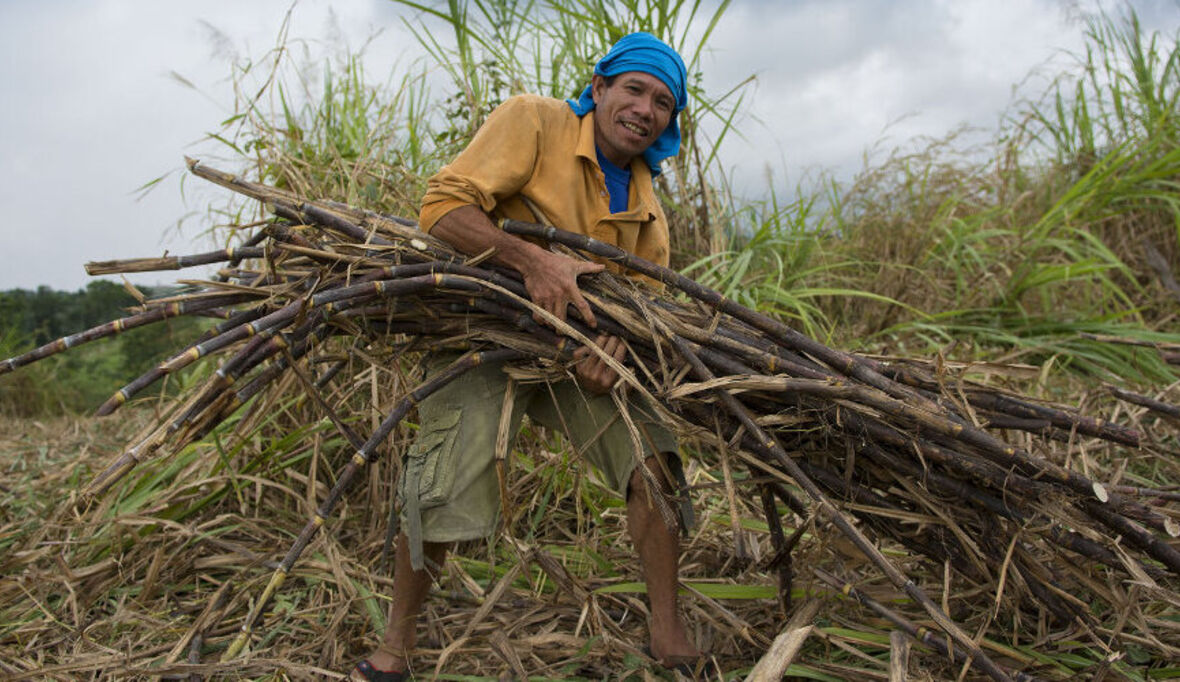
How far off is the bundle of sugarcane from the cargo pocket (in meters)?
0.13

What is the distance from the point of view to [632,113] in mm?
2086

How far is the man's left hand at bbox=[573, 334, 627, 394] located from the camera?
1836 millimetres

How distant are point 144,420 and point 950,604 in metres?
4.06

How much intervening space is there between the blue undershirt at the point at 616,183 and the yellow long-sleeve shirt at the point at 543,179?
0.07ft

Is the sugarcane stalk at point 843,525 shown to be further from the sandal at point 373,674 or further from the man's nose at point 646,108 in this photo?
the sandal at point 373,674

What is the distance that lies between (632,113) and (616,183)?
210 mm

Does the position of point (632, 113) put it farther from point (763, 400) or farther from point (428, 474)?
point (428, 474)

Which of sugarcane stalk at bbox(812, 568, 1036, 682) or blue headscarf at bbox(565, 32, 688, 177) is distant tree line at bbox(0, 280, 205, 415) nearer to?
blue headscarf at bbox(565, 32, 688, 177)

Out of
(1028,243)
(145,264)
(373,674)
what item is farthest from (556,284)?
(1028,243)

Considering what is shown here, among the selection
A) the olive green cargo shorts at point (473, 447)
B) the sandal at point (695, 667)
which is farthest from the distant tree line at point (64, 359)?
the sandal at point (695, 667)

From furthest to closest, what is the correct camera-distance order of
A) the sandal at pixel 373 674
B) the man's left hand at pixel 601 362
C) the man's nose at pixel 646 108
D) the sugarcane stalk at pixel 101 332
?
1. the man's nose at pixel 646 108
2. the sandal at pixel 373 674
3. the man's left hand at pixel 601 362
4. the sugarcane stalk at pixel 101 332

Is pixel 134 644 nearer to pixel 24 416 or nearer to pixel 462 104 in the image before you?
pixel 462 104

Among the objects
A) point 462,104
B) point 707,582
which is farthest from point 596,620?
point 462,104

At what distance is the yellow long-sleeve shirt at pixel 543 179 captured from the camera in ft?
6.21
